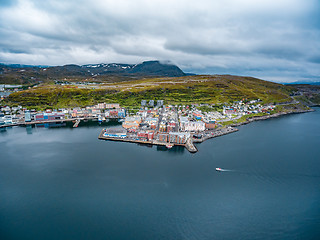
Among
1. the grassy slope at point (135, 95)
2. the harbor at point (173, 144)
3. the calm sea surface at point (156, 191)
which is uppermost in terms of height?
the grassy slope at point (135, 95)

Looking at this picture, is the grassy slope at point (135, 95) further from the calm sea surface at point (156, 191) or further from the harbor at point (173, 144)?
the calm sea surface at point (156, 191)

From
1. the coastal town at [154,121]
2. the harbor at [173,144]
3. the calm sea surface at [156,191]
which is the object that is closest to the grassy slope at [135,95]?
the coastal town at [154,121]

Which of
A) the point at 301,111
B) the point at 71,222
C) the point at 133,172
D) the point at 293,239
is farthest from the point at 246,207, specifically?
the point at 301,111

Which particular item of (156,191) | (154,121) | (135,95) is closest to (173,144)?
(154,121)

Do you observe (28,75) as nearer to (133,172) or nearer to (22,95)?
(22,95)

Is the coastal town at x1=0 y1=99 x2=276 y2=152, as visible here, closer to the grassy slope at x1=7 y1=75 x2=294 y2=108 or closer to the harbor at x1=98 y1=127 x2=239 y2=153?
the harbor at x1=98 y1=127 x2=239 y2=153

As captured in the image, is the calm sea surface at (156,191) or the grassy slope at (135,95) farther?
the grassy slope at (135,95)
